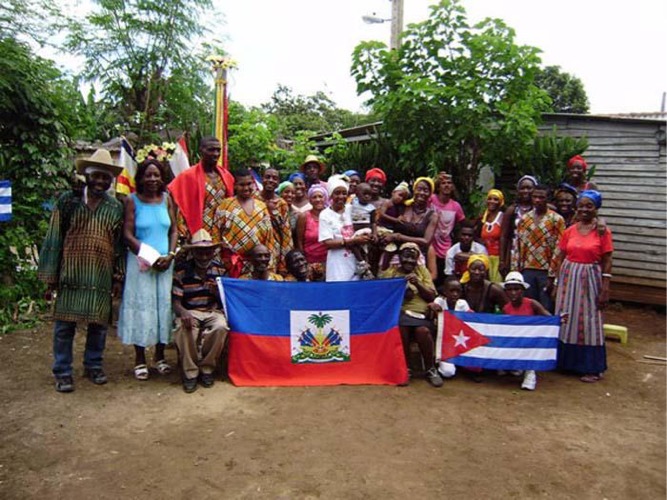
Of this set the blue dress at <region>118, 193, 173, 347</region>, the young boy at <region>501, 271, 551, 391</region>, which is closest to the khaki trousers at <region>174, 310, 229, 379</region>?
the blue dress at <region>118, 193, 173, 347</region>

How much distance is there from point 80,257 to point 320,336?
2.07 m

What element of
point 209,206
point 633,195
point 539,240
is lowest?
point 539,240

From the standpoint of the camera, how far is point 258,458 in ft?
11.2

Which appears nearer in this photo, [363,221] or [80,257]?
[80,257]

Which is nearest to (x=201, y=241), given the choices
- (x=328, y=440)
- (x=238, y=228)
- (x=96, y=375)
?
(x=238, y=228)

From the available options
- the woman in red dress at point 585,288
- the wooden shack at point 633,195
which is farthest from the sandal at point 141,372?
the wooden shack at point 633,195

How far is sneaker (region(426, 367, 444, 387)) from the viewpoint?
4793mm

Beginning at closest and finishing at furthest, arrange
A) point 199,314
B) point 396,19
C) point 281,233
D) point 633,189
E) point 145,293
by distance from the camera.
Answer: point 145,293
point 199,314
point 281,233
point 633,189
point 396,19

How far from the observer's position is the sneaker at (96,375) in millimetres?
4617

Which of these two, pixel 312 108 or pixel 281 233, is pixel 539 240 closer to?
→ pixel 281 233

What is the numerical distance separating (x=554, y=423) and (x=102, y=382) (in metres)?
3.61

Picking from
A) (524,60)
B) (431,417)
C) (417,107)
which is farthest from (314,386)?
(524,60)

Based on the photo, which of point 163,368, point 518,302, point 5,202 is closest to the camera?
point 163,368

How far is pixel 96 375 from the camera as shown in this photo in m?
4.66
